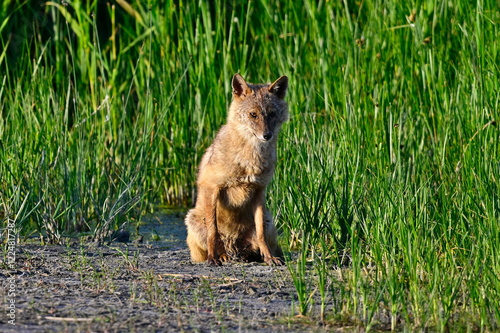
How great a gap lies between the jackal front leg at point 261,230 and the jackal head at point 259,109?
1.46 feet

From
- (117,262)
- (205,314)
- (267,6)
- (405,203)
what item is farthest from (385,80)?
(205,314)

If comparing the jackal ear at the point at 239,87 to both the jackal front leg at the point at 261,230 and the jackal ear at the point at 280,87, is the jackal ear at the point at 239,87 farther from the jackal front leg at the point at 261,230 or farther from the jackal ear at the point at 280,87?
the jackal front leg at the point at 261,230

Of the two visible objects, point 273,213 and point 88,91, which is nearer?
point 273,213

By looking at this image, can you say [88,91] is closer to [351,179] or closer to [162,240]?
[162,240]

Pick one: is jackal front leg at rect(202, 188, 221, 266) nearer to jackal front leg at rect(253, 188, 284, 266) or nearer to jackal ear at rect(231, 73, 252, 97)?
jackal front leg at rect(253, 188, 284, 266)

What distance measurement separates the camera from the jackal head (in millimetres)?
5371

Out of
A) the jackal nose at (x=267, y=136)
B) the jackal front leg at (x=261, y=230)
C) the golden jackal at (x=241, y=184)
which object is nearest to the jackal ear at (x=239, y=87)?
the golden jackal at (x=241, y=184)

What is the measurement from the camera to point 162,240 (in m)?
6.27

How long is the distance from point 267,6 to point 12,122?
2.78 m

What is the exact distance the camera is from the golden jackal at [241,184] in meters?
5.32

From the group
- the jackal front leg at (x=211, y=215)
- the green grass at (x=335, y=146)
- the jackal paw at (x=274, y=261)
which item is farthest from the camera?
the jackal front leg at (x=211, y=215)

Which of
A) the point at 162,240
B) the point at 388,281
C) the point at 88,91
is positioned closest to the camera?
the point at 388,281

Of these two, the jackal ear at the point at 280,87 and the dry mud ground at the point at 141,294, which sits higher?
the jackal ear at the point at 280,87

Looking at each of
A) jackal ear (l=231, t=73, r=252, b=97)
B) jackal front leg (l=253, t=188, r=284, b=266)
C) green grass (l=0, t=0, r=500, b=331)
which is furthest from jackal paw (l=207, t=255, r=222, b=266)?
jackal ear (l=231, t=73, r=252, b=97)
